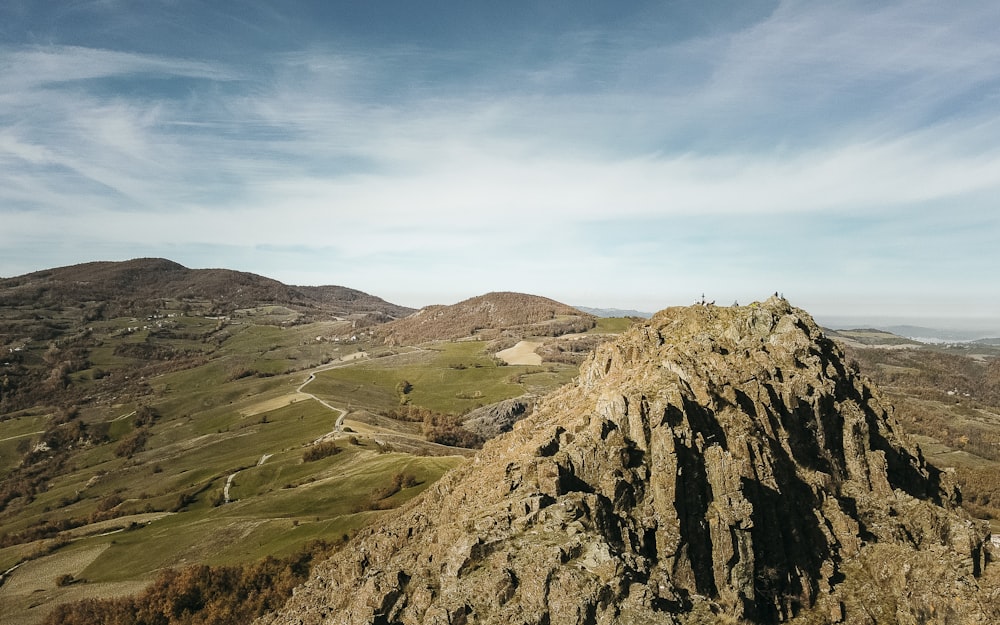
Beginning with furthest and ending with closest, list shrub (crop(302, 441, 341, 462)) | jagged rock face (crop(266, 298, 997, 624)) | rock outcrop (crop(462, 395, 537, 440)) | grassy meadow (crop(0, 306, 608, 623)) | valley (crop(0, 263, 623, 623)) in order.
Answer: rock outcrop (crop(462, 395, 537, 440))
shrub (crop(302, 441, 341, 462))
valley (crop(0, 263, 623, 623))
grassy meadow (crop(0, 306, 608, 623))
jagged rock face (crop(266, 298, 997, 624))

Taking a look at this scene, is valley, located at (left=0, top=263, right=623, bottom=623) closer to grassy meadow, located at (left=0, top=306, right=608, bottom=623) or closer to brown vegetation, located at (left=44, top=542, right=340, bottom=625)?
grassy meadow, located at (left=0, top=306, right=608, bottom=623)

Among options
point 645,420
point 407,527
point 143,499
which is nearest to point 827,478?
point 645,420

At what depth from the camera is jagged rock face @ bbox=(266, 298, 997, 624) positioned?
Result: 72.8ft

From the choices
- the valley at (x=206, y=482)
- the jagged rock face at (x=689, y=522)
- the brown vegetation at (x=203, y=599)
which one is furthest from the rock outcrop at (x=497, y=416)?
the jagged rock face at (x=689, y=522)

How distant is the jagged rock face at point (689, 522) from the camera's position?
22188 millimetres

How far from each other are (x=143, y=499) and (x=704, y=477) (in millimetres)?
131775

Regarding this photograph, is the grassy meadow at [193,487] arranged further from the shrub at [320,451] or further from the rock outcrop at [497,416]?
the rock outcrop at [497,416]

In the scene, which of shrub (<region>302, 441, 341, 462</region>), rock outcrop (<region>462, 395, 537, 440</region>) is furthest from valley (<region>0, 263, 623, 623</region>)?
rock outcrop (<region>462, 395, 537, 440</region>)

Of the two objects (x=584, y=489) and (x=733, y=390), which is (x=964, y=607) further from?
(x=584, y=489)

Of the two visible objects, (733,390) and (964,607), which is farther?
(733,390)

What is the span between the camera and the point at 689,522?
27.9 meters

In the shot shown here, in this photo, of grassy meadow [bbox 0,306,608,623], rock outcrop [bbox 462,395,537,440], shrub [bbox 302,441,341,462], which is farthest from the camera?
rock outcrop [bbox 462,395,537,440]

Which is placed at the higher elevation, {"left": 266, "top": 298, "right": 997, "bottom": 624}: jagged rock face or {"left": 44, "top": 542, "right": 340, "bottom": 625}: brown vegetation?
{"left": 266, "top": 298, "right": 997, "bottom": 624}: jagged rock face

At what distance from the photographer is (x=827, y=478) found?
32750mm
